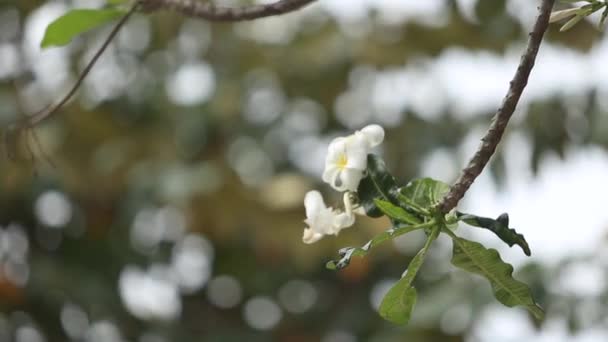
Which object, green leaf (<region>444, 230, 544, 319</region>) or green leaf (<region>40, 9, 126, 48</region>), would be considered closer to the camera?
green leaf (<region>444, 230, 544, 319</region>)

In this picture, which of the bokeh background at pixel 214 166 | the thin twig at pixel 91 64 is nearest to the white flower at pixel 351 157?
the thin twig at pixel 91 64

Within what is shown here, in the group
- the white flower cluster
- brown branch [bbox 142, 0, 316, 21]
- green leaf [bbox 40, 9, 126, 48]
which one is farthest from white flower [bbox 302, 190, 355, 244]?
green leaf [bbox 40, 9, 126, 48]

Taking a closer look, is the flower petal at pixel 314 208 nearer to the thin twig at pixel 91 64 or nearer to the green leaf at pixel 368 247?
the green leaf at pixel 368 247

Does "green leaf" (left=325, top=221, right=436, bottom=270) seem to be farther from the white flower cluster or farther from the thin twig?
the thin twig

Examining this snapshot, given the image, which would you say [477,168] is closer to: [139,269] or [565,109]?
[565,109]

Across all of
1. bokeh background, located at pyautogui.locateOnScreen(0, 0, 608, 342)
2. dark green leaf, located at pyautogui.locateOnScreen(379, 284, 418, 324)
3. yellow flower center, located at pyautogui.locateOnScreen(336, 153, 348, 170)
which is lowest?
bokeh background, located at pyautogui.locateOnScreen(0, 0, 608, 342)

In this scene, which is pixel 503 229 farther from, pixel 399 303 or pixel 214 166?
pixel 214 166
